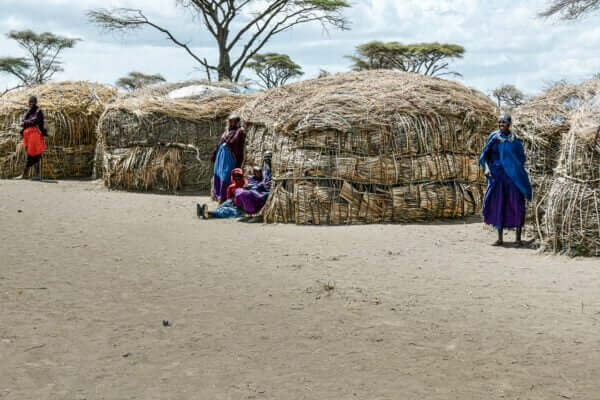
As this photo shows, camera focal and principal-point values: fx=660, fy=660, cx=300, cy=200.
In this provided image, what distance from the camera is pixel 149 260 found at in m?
6.30

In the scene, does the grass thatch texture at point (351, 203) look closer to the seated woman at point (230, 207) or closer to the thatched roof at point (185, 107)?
the seated woman at point (230, 207)

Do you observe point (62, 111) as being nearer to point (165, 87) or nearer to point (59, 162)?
point (59, 162)

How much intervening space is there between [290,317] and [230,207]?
509cm

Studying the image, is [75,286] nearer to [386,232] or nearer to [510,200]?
[386,232]

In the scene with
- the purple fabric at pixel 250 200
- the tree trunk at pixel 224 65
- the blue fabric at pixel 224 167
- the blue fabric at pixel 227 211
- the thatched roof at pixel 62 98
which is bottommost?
the blue fabric at pixel 227 211

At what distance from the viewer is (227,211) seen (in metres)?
9.38

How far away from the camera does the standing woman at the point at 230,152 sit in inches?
399

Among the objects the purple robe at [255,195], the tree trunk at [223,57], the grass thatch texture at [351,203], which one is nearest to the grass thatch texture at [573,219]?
the grass thatch texture at [351,203]

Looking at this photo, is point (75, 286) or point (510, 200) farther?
point (510, 200)

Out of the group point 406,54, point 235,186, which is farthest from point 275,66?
point 235,186

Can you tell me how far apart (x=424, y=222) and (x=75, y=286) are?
16.8 ft

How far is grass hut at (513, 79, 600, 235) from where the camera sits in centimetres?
739

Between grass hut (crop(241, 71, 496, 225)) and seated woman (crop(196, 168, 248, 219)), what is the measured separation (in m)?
0.67

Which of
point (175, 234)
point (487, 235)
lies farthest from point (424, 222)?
point (175, 234)
